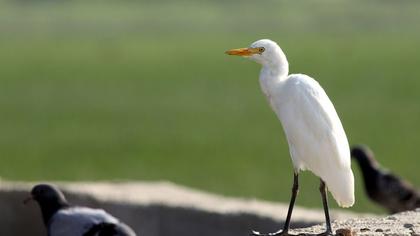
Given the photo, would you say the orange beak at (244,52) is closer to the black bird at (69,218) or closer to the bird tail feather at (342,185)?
the bird tail feather at (342,185)

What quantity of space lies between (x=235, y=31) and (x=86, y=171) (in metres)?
47.5

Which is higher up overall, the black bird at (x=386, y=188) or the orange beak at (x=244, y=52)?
the orange beak at (x=244, y=52)

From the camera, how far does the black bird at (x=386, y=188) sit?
17.0 meters

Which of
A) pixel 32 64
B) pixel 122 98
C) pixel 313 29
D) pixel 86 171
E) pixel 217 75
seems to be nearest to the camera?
pixel 86 171

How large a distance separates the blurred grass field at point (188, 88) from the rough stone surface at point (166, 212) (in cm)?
602

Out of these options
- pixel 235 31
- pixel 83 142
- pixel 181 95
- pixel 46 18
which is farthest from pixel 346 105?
pixel 46 18

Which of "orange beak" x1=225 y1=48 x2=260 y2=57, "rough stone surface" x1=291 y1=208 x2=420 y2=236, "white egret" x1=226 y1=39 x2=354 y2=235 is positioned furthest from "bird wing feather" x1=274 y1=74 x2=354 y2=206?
"rough stone surface" x1=291 y1=208 x2=420 y2=236

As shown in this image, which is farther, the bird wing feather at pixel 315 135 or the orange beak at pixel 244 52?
the orange beak at pixel 244 52

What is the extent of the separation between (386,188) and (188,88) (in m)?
34.5

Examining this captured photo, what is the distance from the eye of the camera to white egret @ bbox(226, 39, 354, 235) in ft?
29.8

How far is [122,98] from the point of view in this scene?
48.7 metres

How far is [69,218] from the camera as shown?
41.9 ft

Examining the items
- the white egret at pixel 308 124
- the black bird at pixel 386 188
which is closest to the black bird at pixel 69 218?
the white egret at pixel 308 124

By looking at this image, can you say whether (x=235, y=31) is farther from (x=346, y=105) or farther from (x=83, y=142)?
(x=83, y=142)
